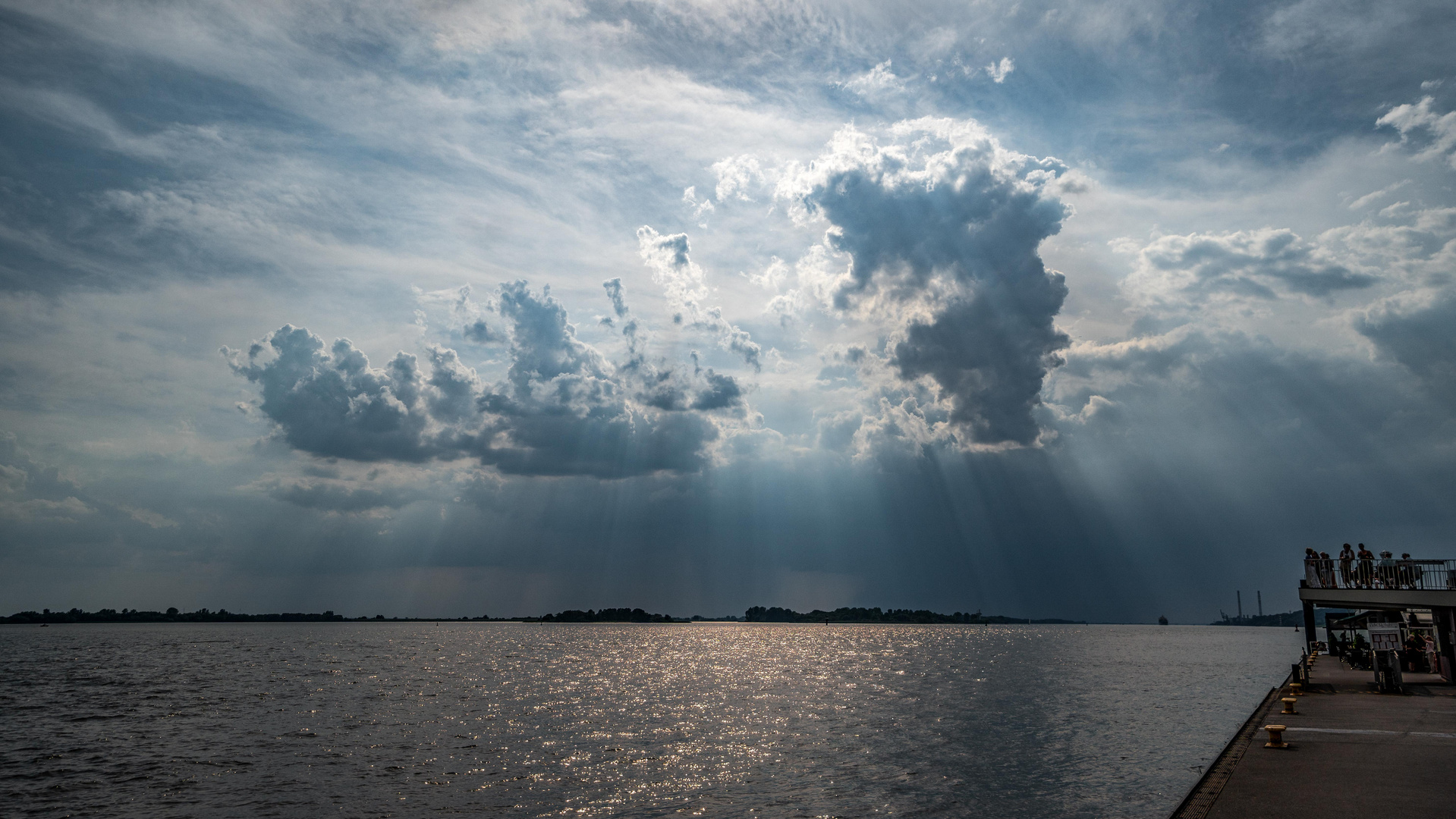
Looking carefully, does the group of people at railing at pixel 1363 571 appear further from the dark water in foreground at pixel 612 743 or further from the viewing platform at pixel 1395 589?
the dark water in foreground at pixel 612 743

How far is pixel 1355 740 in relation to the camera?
79.9 feet

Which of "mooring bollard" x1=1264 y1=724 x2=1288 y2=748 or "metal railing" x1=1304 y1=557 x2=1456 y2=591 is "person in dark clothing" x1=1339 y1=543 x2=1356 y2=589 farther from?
"mooring bollard" x1=1264 y1=724 x2=1288 y2=748

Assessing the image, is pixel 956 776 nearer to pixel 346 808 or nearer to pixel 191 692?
pixel 346 808

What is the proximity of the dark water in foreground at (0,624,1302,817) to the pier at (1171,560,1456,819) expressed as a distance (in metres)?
3.75

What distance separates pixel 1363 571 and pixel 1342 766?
25.7 metres

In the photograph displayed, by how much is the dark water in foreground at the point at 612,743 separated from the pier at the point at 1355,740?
148 inches

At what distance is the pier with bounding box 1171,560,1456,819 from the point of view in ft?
57.6

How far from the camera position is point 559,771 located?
30156mm

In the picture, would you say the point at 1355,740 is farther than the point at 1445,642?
No

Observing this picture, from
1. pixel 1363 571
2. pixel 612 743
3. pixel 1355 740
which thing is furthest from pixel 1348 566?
pixel 612 743

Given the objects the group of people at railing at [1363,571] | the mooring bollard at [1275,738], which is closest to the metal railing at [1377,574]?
the group of people at railing at [1363,571]

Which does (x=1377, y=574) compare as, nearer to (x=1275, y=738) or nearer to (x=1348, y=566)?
(x=1348, y=566)

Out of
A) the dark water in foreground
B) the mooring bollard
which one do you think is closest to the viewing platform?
the dark water in foreground

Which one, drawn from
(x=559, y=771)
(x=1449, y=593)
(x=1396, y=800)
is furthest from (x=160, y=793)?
(x=1449, y=593)
